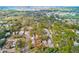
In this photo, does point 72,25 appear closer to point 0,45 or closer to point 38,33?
point 38,33

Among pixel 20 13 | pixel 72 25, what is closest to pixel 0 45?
pixel 20 13

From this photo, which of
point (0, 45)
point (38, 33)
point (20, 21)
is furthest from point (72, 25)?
point (0, 45)

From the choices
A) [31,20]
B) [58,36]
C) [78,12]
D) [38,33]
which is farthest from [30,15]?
[78,12]
